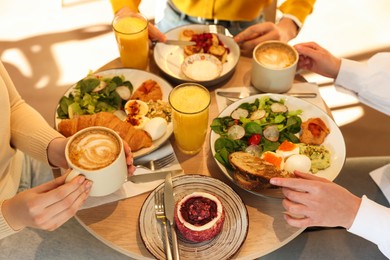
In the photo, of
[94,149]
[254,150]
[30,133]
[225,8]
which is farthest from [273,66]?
[30,133]

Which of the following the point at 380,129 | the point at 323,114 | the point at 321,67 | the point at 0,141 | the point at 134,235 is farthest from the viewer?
the point at 380,129

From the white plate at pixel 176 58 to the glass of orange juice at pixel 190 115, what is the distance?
24cm

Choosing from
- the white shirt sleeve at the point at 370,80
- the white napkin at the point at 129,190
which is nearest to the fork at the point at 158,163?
the white napkin at the point at 129,190

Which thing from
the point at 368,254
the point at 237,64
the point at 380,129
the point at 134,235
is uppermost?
the point at 237,64

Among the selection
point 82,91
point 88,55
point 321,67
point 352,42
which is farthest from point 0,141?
point 352,42

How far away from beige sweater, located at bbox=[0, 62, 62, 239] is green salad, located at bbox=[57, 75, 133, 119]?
0.10 metres

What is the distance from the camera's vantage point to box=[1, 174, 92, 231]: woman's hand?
44.1 inches

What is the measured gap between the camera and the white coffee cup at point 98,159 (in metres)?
1.14

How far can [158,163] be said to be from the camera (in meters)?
1.39

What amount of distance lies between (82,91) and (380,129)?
191cm

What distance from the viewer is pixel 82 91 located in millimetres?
1538

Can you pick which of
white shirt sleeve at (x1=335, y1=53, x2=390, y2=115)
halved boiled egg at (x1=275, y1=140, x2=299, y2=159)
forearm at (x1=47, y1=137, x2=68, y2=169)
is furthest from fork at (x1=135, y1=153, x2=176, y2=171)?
white shirt sleeve at (x1=335, y1=53, x2=390, y2=115)

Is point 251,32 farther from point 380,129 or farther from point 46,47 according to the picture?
point 46,47

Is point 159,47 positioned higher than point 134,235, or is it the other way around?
point 159,47
